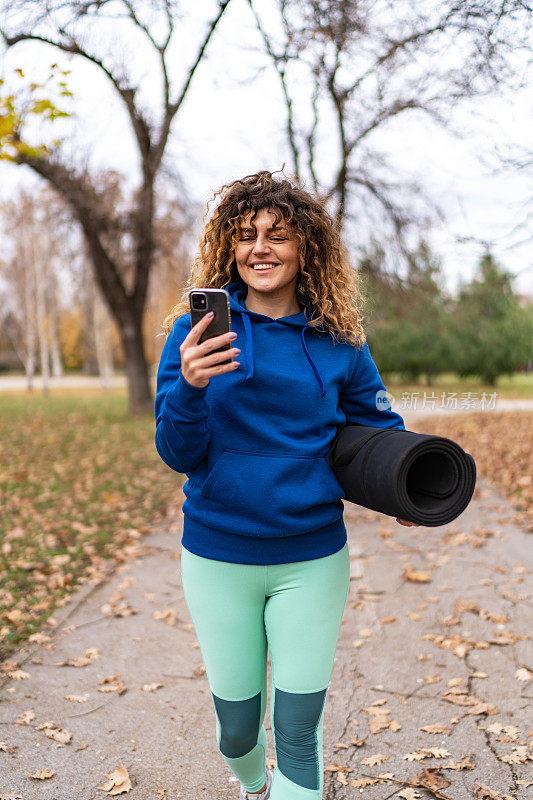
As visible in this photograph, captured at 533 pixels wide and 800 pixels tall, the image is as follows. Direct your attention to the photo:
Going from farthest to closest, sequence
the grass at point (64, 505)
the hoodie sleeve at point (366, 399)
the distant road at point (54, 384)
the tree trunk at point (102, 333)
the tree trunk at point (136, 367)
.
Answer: the distant road at point (54, 384) < the tree trunk at point (102, 333) < the tree trunk at point (136, 367) < the grass at point (64, 505) < the hoodie sleeve at point (366, 399)

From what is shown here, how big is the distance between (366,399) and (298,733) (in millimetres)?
1005

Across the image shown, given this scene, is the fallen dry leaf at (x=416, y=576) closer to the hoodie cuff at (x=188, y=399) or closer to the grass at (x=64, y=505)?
the grass at (x=64, y=505)

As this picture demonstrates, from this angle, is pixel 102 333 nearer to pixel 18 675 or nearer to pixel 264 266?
pixel 18 675

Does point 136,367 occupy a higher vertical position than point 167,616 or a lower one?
higher

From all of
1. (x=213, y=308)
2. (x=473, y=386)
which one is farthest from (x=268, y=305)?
A: (x=473, y=386)

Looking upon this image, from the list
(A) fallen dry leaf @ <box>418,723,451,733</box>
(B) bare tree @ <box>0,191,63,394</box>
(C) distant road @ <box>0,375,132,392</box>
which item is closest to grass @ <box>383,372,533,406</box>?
(B) bare tree @ <box>0,191,63,394</box>

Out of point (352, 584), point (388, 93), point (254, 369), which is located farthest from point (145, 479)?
point (388, 93)

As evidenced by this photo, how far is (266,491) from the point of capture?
1.89 metres

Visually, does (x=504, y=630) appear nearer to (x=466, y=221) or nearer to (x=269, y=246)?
(x=269, y=246)

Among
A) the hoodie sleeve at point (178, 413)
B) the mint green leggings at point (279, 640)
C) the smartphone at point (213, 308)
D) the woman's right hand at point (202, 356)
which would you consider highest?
the smartphone at point (213, 308)

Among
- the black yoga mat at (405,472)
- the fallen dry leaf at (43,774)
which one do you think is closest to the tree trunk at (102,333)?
the fallen dry leaf at (43,774)

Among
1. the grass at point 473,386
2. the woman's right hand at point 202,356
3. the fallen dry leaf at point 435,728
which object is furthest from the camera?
the grass at point 473,386

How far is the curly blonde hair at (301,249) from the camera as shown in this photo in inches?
80.8

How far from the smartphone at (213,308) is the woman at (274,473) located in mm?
166
